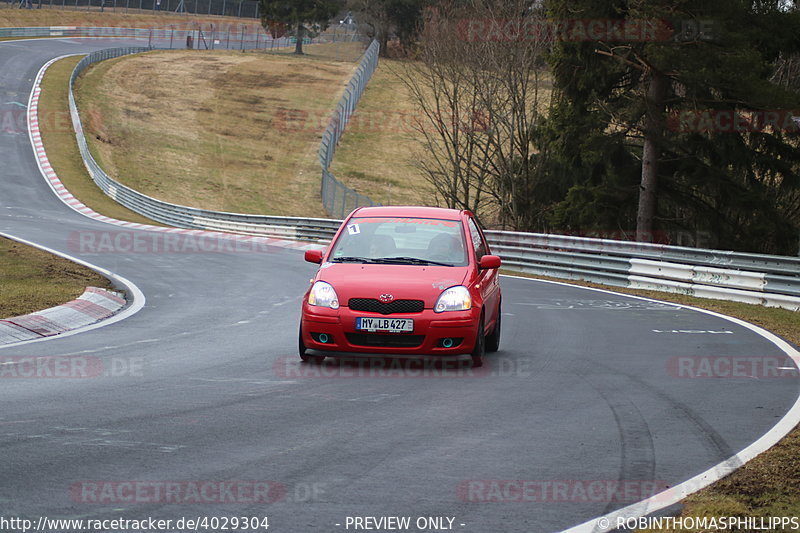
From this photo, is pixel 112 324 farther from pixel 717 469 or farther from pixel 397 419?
pixel 717 469

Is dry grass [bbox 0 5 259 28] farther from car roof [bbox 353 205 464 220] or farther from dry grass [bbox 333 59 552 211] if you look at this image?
car roof [bbox 353 205 464 220]

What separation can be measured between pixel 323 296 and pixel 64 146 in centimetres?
4947

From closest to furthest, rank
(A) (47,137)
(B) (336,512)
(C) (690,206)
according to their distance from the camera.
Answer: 1. (B) (336,512)
2. (C) (690,206)
3. (A) (47,137)

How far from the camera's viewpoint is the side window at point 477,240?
11.6 m

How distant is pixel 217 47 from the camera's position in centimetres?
10588

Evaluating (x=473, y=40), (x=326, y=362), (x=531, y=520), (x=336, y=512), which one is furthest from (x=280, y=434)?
(x=473, y=40)

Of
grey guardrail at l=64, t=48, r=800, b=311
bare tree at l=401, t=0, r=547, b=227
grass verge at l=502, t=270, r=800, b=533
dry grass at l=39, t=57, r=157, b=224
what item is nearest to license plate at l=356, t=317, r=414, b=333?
grass verge at l=502, t=270, r=800, b=533

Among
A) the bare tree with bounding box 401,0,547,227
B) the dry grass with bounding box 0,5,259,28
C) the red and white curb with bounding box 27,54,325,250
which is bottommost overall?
the red and white curb with bounding box 27,54,325,250

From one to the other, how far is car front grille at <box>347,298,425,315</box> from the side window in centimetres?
156

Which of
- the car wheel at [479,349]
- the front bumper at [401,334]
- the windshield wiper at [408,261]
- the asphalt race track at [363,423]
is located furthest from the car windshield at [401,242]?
the asphalt race track at [363,423]

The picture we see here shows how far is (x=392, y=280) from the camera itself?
10312 mm

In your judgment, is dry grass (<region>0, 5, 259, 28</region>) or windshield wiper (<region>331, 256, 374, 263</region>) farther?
dry grass (<region>0, 5, 259, 28</region>)

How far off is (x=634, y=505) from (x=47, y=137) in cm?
5679

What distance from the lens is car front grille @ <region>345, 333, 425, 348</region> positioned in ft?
33.0
